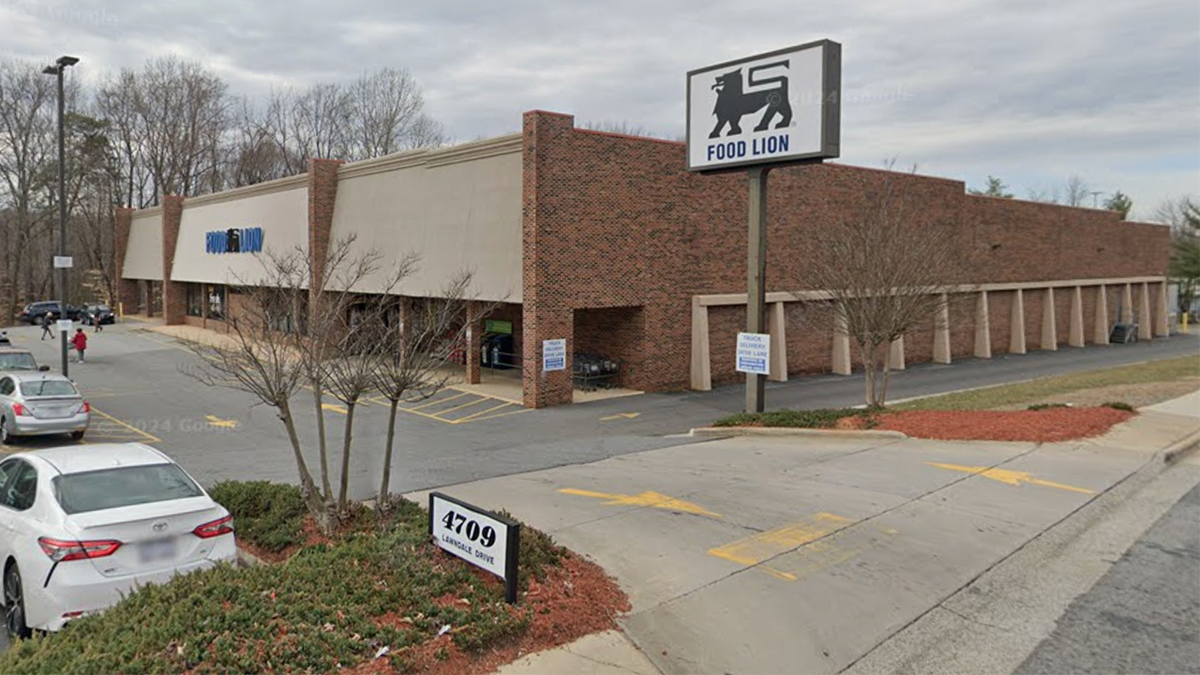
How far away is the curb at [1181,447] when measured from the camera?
551 inches

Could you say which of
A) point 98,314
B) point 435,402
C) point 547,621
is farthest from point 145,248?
point 547,621

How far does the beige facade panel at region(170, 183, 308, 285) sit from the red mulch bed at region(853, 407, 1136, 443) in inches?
969

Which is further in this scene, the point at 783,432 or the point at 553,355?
the point at 553,355

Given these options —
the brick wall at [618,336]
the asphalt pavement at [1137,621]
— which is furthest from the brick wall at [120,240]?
the asphalt pavement at [1137,621]

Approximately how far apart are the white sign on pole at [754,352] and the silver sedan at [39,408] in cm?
1478

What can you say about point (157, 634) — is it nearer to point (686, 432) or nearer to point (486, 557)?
point (486, 557)

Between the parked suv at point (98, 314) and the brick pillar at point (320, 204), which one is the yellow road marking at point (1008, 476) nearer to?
the brick pillar at point (320, 204)

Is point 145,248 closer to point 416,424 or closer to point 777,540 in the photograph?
point 416,424

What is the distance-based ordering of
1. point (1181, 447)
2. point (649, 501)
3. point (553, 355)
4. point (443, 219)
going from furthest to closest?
point (443, 219) → point (553, 355) → point (1181, 447) → point (649, 501)

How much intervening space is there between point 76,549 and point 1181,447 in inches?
673

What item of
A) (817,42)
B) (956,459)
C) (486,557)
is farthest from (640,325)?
(486,557)

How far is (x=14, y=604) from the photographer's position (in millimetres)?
6910

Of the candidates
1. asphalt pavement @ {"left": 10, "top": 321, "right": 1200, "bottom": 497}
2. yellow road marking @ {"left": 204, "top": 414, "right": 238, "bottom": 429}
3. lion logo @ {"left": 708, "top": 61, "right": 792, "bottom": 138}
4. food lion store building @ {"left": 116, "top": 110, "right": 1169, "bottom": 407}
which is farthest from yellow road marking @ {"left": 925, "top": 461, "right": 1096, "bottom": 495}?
yellow road marking @ {"left": 204, "top": 414, "right": 238, "bottom": 429}

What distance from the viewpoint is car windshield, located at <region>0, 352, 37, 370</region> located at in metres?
21.7
